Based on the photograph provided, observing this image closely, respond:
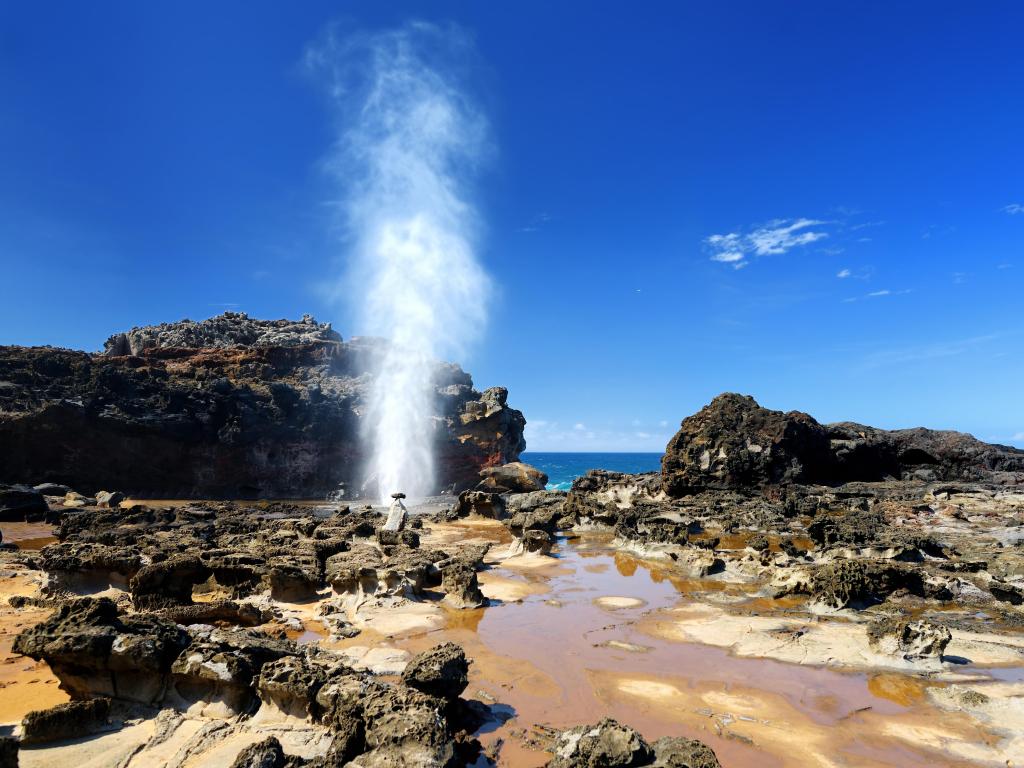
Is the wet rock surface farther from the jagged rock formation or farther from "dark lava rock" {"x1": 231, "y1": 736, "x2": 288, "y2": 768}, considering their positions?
the jagged rock formation

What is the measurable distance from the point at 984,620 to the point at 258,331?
68.0 meters

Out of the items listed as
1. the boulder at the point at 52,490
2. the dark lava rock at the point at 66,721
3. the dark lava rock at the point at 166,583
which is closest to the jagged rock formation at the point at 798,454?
the dark lava rock at the point at 166,583

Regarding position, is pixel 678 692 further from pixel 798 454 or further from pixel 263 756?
pixel 798 454

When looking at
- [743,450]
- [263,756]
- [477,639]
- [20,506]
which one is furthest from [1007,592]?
[20,506]

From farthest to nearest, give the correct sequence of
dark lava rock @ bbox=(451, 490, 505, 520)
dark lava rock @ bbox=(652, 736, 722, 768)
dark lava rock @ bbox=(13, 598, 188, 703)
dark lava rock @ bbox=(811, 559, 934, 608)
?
1. dark lava rock @ bbox=(451, 490, 505, 520)
2. dark lava rock @ bbox=(811, 559, 934, 608)
3. dark lava rock @ bbox=(13, 598, 188, 703)
4. dark lava rock @ bbox=(652, 736, 722, 768)

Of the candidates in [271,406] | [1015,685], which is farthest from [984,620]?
[271,406]

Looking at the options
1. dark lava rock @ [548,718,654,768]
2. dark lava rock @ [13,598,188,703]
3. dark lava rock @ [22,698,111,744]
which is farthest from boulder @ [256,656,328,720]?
dark lava rock @ [548,718,654,768]

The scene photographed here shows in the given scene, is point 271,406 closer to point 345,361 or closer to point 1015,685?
point 345,361

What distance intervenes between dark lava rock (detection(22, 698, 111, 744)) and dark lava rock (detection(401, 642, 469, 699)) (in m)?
3.10

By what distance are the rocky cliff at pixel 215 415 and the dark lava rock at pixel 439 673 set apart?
43191 millimetres

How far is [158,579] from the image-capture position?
10.7 m

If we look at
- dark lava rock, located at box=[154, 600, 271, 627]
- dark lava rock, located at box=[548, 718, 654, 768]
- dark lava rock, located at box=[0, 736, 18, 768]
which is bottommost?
dark lava rock, located at box=[154, 600, 271, 627]

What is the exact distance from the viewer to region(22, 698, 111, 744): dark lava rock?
16.9ft

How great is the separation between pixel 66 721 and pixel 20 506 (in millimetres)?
25581
